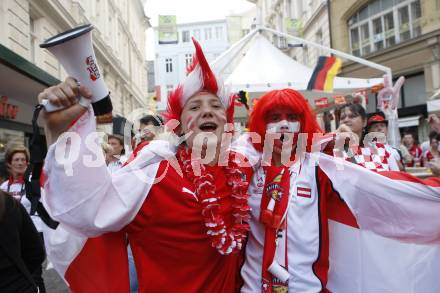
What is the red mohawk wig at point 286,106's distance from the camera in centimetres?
203

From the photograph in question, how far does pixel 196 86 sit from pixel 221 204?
56 centimetres

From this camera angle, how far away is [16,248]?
2.21m

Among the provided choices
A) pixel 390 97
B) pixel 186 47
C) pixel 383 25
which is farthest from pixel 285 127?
pixel 186 47

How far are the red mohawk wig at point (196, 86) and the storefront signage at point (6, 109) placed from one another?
28.5ft

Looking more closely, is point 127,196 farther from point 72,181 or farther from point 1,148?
point 1,148

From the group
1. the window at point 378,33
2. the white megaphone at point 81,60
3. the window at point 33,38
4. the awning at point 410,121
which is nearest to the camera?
the white megaphone at point 81,60

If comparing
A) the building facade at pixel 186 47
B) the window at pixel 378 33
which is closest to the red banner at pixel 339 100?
the window at pixel 378 33

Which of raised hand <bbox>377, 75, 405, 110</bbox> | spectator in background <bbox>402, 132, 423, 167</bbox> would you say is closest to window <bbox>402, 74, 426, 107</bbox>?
spectator in background <bbox>402, 132, 423, 167</bbox>

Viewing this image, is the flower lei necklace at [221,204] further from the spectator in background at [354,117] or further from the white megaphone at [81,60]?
the spectator in background at [354,117]

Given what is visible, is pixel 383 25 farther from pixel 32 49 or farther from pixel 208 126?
pixel 208 126

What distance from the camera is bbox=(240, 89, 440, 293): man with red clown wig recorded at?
1.71 metres

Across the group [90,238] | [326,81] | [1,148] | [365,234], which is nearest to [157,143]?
[90,238]

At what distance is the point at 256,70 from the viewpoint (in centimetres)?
884

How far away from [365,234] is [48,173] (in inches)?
58.2
